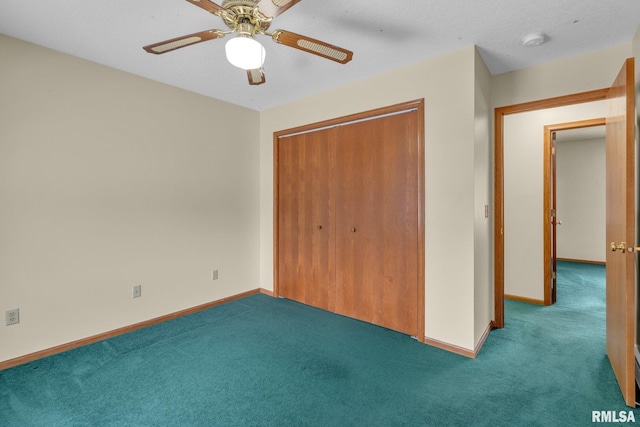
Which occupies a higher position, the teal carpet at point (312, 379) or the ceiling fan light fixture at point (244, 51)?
the ceiling fan light fixture at point (244, 51)

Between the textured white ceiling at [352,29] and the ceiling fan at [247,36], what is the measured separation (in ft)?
1.25

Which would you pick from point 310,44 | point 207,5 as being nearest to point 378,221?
point 310,44

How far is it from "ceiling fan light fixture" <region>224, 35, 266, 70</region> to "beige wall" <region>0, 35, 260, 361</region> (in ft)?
6.17

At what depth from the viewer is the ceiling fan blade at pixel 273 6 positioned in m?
1.39

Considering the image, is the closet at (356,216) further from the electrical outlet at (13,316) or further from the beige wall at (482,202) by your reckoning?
the electrical outlet at (13,316)

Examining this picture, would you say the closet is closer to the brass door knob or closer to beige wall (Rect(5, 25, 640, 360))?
beige wall (Rect(5, 25, 640, 360))

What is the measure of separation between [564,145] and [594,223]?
161 cm

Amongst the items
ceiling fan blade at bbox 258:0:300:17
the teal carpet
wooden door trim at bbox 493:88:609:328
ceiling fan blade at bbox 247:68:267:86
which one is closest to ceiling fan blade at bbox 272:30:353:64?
ceiling fan blade at bbox 258:0:300:17

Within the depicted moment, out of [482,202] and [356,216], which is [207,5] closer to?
[356,216]

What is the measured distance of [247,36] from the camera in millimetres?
1703

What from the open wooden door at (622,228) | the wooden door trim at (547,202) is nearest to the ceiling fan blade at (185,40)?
the open wooden door at (622,228)

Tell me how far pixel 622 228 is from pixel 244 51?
2396mm

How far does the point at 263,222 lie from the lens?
4.11 meters

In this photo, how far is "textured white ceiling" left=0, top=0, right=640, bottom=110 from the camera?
6.30 ft
